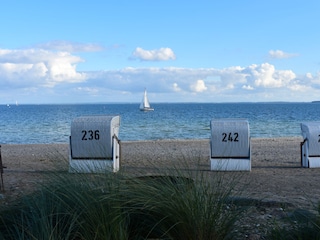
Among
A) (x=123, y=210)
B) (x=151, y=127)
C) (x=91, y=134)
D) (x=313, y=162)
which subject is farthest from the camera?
(x=151, y=127)

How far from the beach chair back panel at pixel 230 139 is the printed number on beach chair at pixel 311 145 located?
1799 millimetres

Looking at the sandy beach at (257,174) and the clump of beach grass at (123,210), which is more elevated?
the clump of beach grass at (123,210)

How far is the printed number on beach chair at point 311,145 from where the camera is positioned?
1173 centimetres

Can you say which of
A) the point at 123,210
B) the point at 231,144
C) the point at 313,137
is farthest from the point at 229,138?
the point at 123,210

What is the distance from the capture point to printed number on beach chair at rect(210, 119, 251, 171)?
1117cm

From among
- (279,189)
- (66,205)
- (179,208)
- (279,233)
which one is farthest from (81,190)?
(279,189)

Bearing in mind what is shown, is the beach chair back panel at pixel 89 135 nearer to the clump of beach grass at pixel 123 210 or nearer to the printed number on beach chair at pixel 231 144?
the printed number on beach chair at pixel 231 144

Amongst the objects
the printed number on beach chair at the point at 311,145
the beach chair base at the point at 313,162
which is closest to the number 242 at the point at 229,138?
the printed number on beach chair at the point at 311,145

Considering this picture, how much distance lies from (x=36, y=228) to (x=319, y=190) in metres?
6.49

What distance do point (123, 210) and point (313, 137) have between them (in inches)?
351

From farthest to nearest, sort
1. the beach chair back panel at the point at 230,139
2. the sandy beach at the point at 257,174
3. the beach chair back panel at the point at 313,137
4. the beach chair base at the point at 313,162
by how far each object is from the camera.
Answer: the beach chair base at the point at 313,162 < the beach chair back panel at the point at 313,137 < the beach chair back panel at the point at 230,139 < the sandy beach at the point at 257,174

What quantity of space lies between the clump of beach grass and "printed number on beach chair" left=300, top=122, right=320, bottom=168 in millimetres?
8160

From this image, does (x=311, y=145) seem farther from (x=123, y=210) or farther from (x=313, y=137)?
(x=123, y=210)

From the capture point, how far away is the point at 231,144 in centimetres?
1123
